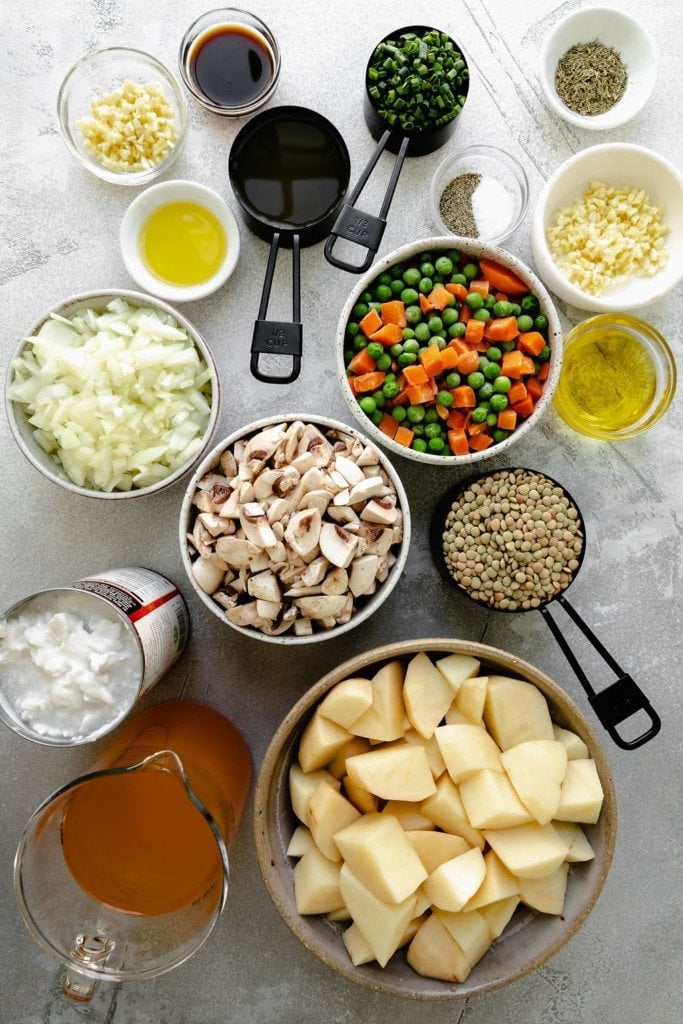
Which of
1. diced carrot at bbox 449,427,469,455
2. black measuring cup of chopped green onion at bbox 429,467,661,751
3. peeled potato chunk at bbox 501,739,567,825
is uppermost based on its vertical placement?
diced carrot at bbox 449,427,469,455

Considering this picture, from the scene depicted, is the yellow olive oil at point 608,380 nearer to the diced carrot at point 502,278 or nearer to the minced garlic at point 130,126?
the diced carrot at point 502,278

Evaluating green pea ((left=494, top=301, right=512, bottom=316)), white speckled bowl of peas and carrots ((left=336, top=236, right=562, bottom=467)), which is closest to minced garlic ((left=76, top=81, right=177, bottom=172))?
white speckled bowl of peas and carrots ((left=336, top=236, right=562, bottom=467))

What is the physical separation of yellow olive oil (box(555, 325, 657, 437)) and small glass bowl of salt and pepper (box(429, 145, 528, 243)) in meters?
0.34

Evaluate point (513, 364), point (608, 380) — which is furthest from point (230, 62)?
point (608, 380)

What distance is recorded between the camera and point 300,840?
156cm

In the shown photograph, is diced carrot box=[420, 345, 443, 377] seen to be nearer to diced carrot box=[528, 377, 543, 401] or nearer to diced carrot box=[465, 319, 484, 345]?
diced carrot box=[465, 319, 484, 345]

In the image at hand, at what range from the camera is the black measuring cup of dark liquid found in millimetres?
1774

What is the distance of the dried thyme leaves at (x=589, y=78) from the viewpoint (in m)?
1.84

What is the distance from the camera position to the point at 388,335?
1633mm

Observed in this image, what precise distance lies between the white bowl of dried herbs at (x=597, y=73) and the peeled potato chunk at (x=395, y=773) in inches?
58.7

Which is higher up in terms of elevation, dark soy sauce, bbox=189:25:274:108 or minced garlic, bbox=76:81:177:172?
dark soy sauce, bbox=189:25:274:108

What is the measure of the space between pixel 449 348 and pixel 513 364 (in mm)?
139

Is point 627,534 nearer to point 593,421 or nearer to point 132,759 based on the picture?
point 593,421

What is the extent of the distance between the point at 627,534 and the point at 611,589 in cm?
14
